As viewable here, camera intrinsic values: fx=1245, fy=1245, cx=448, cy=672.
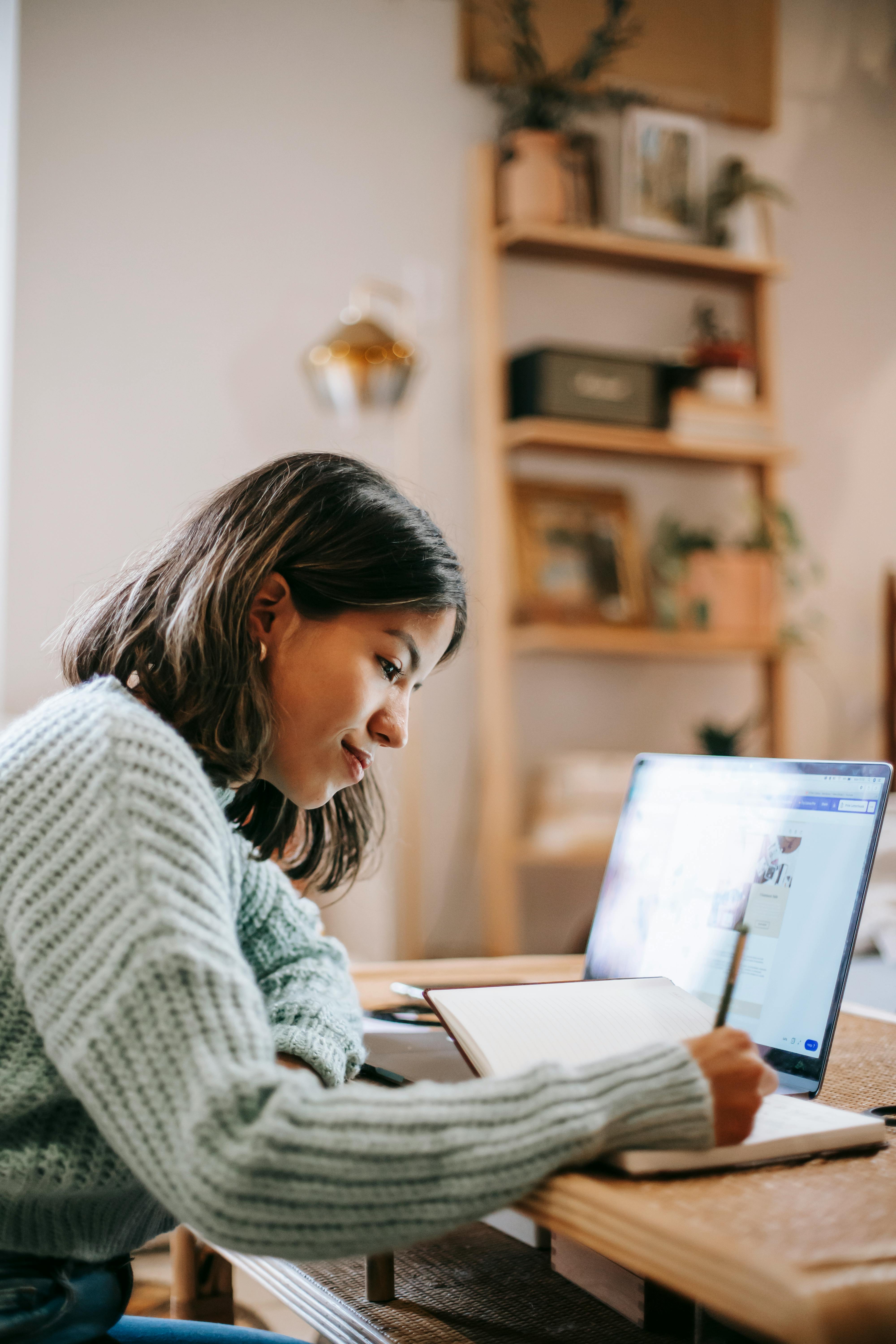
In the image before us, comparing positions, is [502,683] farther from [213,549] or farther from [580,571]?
[213,549]

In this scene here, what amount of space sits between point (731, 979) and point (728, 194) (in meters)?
2.92

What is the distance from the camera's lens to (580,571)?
3.04 m

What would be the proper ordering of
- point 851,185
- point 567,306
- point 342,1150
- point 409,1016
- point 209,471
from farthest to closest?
point 851,185 → point 567,306 → point 209,471 → point 409,1016 → point 342,1150

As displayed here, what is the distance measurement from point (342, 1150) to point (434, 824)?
237cm

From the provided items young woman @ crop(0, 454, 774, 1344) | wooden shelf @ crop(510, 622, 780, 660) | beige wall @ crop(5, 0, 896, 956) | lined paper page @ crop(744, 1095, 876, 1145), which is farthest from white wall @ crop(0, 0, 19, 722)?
lined paper page @ crop(744, 1095, 876, 1145)

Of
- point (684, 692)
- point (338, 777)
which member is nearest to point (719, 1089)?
point (338, 777)

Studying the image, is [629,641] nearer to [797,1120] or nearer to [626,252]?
[626,252]

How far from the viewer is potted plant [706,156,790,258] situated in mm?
3184

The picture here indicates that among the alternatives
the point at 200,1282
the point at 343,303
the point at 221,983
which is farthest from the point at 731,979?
the point at 343,303

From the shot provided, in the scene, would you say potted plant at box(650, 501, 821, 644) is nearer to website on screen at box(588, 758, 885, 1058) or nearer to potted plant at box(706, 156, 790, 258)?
potted plant at box(706, 156, 790, 258)

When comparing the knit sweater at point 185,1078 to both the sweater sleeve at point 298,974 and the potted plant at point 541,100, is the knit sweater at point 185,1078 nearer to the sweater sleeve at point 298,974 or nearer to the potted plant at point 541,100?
the sweater sleeve at point 298,974

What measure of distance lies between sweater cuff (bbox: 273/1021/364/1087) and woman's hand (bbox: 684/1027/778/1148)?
30 cm

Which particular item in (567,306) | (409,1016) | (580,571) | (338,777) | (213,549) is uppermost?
(567,306)

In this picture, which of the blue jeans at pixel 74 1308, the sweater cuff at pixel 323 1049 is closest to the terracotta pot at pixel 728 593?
the sweater cuff at pixel 323 1049
